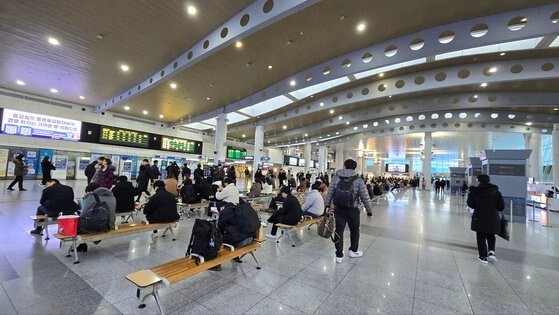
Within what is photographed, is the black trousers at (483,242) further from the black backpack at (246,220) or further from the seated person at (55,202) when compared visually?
the seated person at (55,202)

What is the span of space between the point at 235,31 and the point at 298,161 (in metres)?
26.9

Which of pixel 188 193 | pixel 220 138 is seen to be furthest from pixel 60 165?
pixel 188 193

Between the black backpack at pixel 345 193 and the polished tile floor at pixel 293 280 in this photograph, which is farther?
the black backpack at pixel 345 193

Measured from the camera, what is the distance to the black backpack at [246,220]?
3270 millimetres

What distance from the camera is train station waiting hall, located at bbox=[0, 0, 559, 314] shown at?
281 cm

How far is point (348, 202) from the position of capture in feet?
12.7

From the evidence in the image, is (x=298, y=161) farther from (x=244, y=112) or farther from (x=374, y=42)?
(x=374, y=42)

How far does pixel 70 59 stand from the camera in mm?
9641

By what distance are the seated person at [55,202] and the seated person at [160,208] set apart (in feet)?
4.62

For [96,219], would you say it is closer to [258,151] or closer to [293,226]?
[293,226]

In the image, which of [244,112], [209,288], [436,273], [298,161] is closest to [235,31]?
[209,288]

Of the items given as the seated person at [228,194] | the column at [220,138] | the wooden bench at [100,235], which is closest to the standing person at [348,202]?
the seated person at [228,194]

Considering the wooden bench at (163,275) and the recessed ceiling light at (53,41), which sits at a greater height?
the recessed ceiling light at (53,41)

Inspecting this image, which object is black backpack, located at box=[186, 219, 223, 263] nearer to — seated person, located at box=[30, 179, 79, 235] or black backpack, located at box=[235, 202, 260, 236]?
black backpack, located at box=[235, 202, 260, 236]
